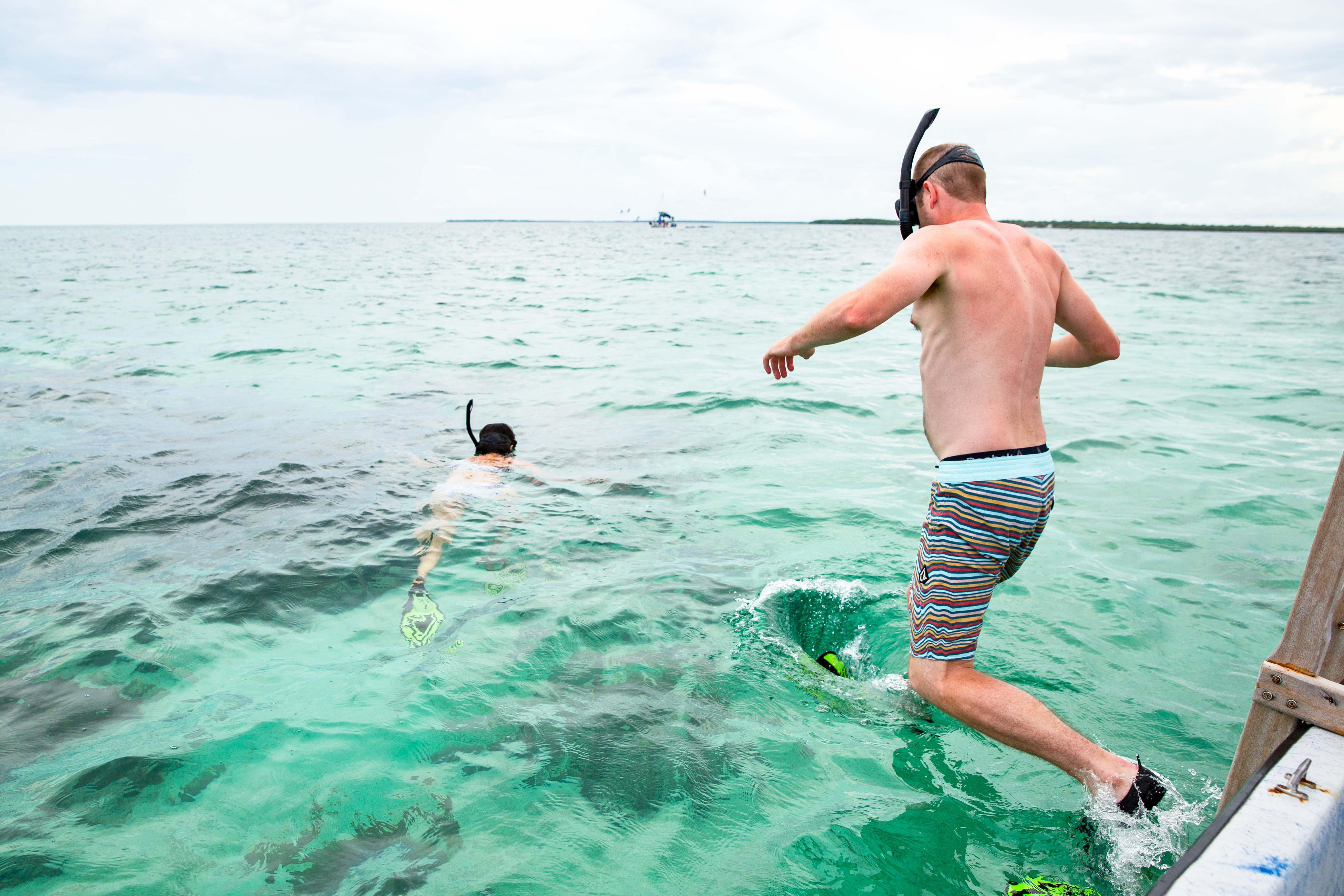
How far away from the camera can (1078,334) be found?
3.27 meters

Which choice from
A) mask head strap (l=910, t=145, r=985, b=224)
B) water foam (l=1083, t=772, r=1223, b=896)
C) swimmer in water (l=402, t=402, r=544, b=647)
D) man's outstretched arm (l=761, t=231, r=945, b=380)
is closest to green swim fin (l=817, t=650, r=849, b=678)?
water foam (l=1083, t=772, r=1223, b=896)

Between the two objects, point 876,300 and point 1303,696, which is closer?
point 1303,696

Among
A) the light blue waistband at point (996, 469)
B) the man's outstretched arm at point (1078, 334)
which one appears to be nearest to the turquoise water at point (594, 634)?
the light blue waistband at point (996, 469)

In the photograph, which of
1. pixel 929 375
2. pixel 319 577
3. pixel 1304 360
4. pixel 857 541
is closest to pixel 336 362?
pixel 319 577

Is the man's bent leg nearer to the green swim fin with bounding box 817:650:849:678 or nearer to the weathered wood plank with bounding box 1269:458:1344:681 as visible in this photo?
the weathered wood plank with bounding box 1269:458:1344:681

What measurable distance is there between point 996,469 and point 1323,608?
1.01 m

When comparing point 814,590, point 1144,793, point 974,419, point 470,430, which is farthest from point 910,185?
point 470,430

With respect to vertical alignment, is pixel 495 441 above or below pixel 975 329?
below

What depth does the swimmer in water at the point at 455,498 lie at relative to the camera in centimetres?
464

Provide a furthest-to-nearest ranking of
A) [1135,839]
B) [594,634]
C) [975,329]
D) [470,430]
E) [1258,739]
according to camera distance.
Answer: [470,430], [594,634], [975,329], [1135,839], [1258,739]

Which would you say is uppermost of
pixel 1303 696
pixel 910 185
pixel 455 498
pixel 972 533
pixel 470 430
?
pixel 910 185

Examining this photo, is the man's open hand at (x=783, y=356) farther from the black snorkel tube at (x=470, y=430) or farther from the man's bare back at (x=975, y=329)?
the black snorkel tube at (x=470, y=430)

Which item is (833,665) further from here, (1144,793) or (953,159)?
(953,159)

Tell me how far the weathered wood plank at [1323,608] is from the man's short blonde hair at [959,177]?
157cm
